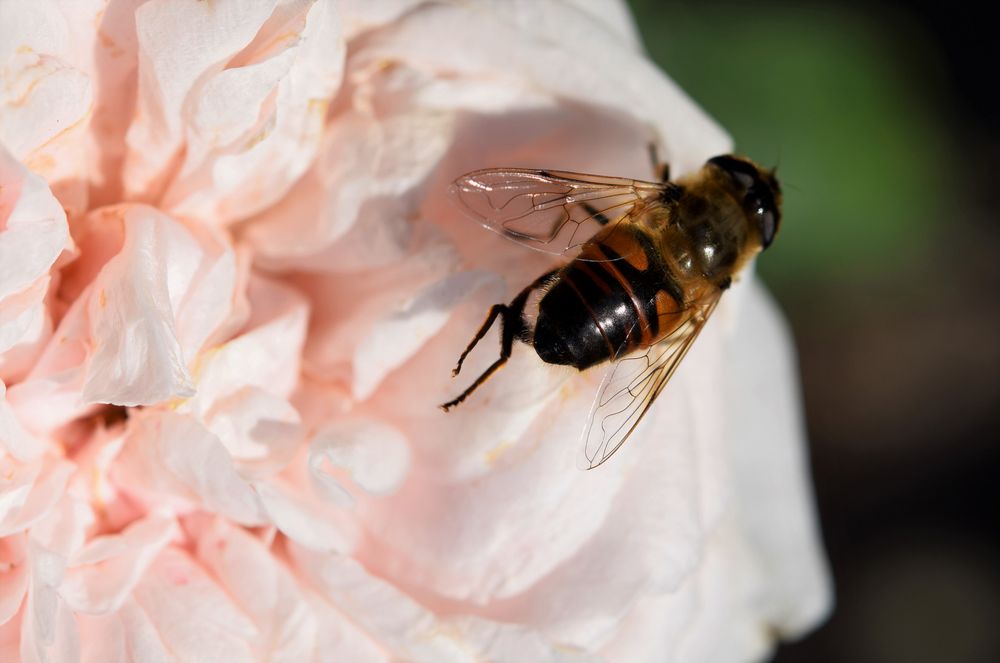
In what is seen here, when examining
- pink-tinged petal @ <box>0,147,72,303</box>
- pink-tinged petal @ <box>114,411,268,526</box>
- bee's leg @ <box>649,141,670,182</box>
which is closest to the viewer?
→ pink-tinged petal @ <box>0,147,72,303</box>

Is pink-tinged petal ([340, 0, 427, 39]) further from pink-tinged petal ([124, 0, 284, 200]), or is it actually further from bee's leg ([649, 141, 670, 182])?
bee's leg ([649, 141, 670, 182])

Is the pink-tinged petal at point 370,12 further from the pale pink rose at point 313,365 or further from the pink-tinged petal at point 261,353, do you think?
the pink-tinged petal at point 261,353

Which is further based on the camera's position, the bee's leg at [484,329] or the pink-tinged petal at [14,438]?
the bee's leg at [484,329]

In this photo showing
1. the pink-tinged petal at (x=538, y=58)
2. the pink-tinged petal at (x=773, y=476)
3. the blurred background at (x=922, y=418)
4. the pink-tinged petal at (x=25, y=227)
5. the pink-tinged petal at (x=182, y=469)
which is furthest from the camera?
the blurred background at (x=922, y=418)

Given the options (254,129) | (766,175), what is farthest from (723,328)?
(254,129)

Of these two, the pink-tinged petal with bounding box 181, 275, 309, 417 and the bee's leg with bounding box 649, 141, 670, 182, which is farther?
the bee's leg with bounding box 649, 141, 670, 182

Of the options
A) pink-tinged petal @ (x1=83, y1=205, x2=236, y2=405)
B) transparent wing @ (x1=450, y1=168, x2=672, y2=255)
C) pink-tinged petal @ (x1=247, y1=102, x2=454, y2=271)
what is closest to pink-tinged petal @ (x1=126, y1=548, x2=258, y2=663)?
pink-tinged petal @ (x1=83, y1=205, x2=236, y2=405)

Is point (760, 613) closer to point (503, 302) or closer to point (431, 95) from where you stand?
point (503, 302)

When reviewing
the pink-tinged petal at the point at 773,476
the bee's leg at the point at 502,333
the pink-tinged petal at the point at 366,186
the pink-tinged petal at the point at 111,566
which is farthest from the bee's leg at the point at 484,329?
the pink-tinged petal at the point at 773,476
